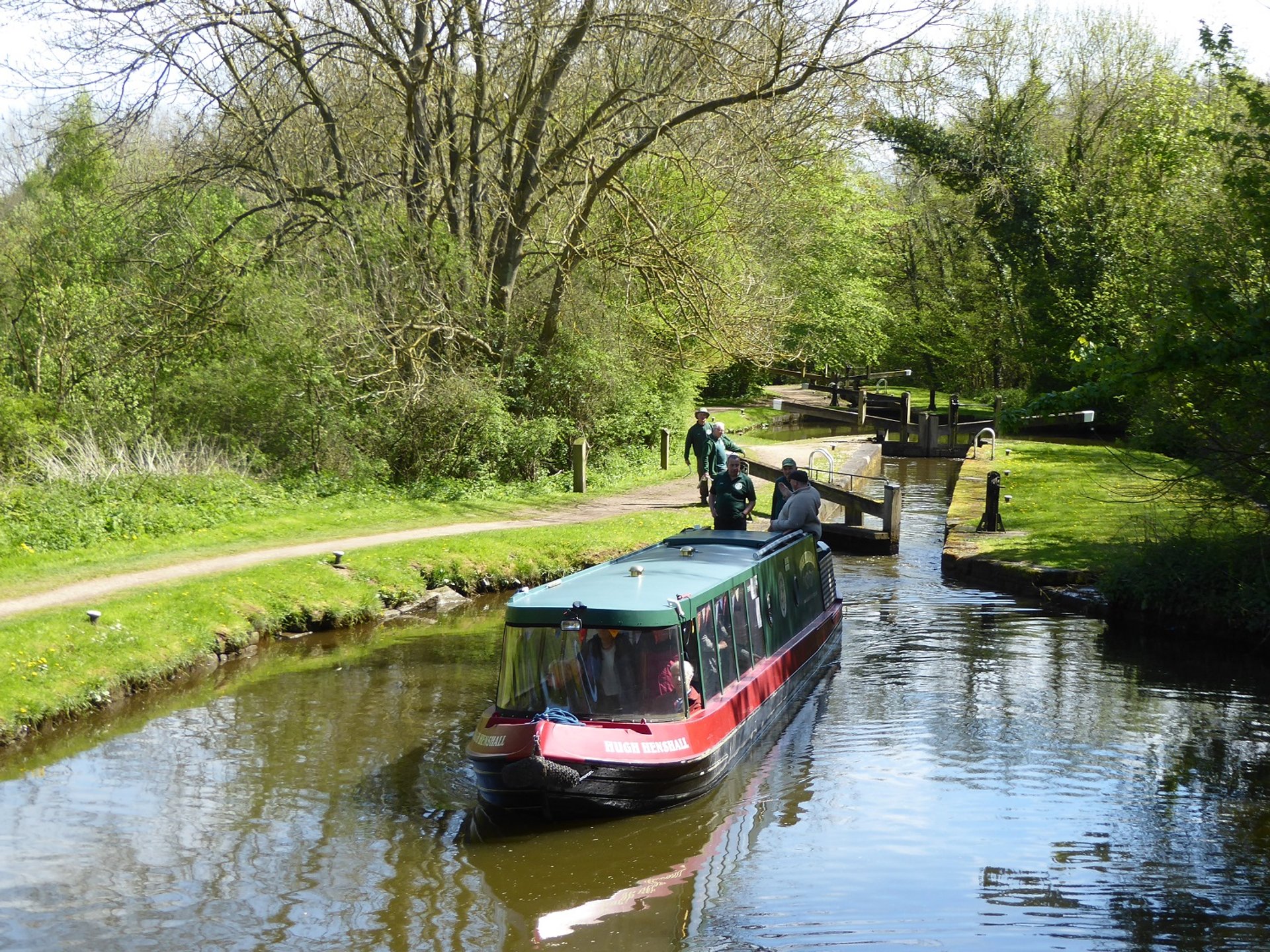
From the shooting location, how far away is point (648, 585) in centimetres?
991

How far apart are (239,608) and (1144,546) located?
11.3 metres

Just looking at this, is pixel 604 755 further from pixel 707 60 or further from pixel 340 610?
pixel 707 60

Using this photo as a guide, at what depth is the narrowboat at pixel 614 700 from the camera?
338 inches

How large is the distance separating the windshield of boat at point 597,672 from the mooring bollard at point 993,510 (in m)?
11.3

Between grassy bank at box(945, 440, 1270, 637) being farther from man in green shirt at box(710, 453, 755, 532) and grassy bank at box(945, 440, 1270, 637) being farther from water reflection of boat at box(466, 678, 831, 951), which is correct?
water reflection of boat at box(466, 678, 831, 951)

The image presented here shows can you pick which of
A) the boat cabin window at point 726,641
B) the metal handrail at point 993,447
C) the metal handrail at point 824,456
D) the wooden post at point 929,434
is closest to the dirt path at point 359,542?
the metal handrail at point 824,456

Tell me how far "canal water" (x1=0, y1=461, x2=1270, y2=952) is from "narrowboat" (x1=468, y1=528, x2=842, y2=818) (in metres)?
0.33

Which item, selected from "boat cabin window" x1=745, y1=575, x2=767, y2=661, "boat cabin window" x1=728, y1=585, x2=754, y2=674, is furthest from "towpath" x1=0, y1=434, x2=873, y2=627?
"boat cabin window" x1=728, y1=585, x2=754, y2=674

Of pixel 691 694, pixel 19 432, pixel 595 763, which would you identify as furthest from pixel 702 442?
pixel 595 763

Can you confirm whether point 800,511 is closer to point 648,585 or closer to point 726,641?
point 726,641

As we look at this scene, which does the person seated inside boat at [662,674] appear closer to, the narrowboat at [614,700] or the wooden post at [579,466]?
the narrowboat at [614,700]

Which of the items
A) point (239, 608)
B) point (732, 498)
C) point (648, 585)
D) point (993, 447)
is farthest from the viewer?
point (993, 447)

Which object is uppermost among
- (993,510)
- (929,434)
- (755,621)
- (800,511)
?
(929,434)

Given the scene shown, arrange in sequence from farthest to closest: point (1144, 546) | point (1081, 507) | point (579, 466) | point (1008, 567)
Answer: point (579, 466) → point (1081, 507) → point (1008, 567) → point (1144, 546)
